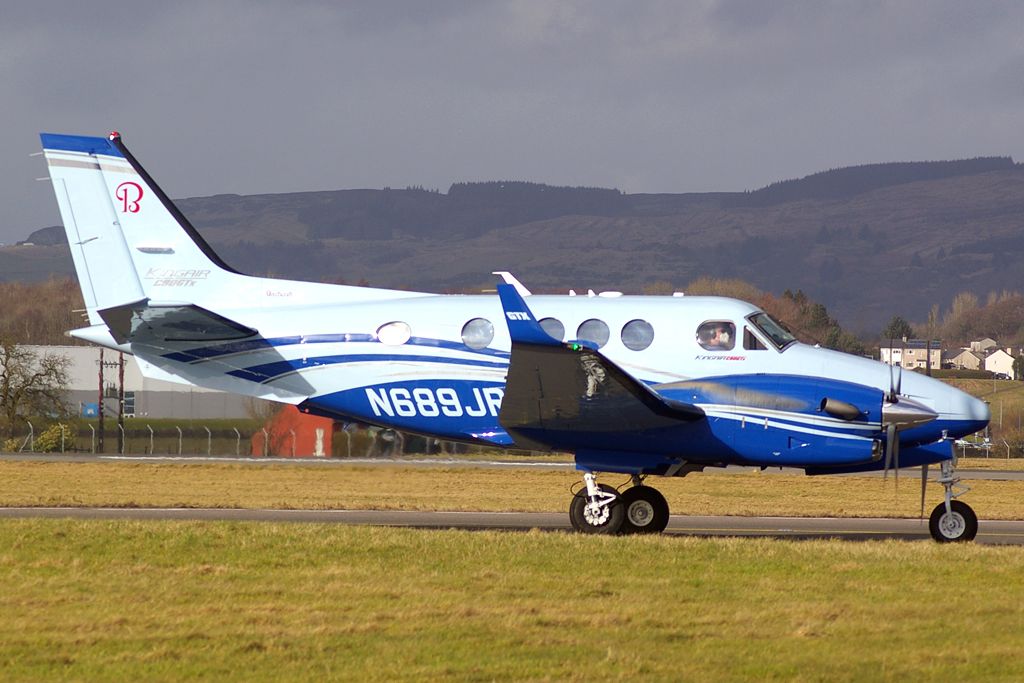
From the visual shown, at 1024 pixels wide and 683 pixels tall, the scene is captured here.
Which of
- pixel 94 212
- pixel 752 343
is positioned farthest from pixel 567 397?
pixel 94 212

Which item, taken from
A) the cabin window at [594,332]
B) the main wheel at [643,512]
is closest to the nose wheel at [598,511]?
the main wheel at [643,512]

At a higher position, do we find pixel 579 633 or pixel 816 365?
A: pixel 816 365

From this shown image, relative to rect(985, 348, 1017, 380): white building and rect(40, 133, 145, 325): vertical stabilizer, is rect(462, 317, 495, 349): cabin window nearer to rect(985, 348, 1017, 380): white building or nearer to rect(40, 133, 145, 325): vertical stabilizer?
rect(40, 133, 145, 325): vertical stabilizer

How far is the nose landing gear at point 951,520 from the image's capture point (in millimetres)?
17625

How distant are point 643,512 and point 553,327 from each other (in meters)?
2.90

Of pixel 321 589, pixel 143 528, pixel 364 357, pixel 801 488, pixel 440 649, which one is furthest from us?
pixel 801 488

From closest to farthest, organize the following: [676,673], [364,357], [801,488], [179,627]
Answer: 1. [676,673]
2. [179,627]
3. [364,357]
4. [801,488]

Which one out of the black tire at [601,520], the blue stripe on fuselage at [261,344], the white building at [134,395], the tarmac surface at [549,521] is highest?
the blue stripe on fuselage at [261,344]

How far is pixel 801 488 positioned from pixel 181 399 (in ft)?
196

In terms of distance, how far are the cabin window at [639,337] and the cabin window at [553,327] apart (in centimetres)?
89

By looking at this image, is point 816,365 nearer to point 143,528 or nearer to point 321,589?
point 321,589

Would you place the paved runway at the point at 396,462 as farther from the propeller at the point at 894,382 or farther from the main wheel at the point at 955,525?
the propeller at the point at 894,382

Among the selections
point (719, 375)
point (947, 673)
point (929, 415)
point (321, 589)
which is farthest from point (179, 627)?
point (929, 415)

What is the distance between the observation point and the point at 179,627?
1106cm
